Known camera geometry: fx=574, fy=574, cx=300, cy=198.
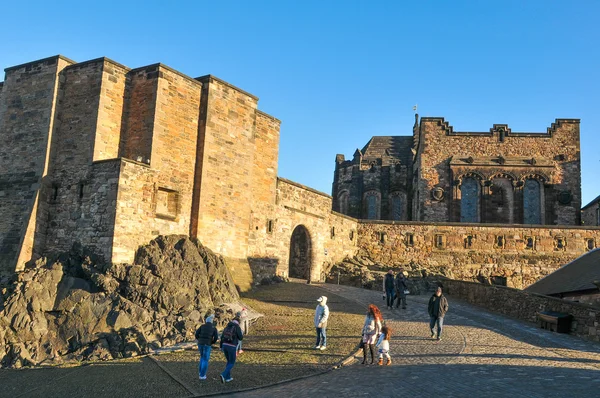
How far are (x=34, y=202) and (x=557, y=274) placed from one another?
20.9 m

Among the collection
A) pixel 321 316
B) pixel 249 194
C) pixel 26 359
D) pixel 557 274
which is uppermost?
pixel 249 194

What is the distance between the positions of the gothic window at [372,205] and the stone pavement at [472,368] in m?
29.5

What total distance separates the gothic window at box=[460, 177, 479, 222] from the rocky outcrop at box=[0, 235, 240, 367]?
23.4 metres

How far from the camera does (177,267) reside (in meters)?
20.4

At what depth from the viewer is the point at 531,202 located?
3938cm

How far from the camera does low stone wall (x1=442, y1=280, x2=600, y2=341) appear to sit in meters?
15.7

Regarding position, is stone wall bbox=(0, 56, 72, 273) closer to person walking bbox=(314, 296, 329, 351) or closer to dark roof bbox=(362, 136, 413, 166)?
person walking bbox=(314, 296, 329, 351)

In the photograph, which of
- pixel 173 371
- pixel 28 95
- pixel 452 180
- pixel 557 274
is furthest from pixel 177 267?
pixel 452 180

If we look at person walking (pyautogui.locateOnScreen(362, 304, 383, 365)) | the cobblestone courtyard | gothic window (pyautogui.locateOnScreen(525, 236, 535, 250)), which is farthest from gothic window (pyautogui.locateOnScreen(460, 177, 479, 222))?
person walking (pyautogui.locateOnScreen(362, 304, 383, 365))

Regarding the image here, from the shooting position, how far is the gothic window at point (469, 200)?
39531 mm

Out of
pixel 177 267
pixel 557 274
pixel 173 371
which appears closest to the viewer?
pixel 173 371

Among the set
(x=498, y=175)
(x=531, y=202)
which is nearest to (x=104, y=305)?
(x=498, y=175)

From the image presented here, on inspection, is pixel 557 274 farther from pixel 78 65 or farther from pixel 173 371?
pixel 78 65

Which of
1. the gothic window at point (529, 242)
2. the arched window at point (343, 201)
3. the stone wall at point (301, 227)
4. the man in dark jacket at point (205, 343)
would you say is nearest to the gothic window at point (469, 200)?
the gothic window at point (529, 242)
